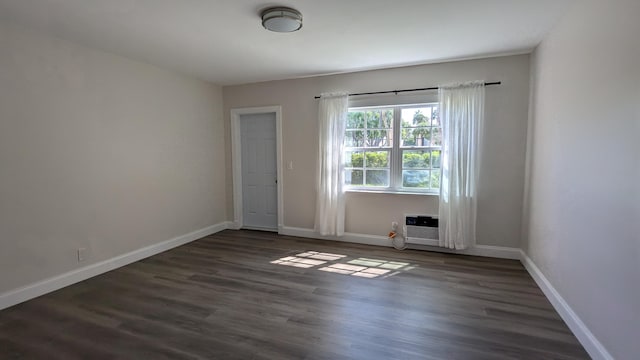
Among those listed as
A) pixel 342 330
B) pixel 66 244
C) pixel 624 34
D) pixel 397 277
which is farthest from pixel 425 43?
pixel 66 244

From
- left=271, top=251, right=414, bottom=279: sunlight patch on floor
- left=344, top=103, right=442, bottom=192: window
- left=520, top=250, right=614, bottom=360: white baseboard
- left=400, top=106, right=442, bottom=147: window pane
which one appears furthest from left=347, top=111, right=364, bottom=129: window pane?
left=520, top=250, right=614, bottom=360: white baseboard

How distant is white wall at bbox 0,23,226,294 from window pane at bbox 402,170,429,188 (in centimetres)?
321

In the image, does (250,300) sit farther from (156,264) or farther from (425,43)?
(425,43)

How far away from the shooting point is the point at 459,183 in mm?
3697

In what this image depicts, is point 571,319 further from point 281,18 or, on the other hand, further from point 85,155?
point 85,155

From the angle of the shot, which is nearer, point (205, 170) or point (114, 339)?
point (114, 339)

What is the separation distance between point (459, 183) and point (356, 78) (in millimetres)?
2016

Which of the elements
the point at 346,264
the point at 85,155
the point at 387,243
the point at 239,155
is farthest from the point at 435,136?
the point at 85,155

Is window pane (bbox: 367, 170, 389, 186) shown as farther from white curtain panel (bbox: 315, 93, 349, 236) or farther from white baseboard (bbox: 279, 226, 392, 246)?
white baseboard (bbox: 279, 226, 392, 246)

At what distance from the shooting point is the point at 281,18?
2.39 metres

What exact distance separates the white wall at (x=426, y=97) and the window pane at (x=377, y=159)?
44 centimetres

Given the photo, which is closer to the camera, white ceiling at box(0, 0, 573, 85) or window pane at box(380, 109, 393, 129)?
white ceiling at box(0, 0, 573, 85)

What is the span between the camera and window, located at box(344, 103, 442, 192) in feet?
13.1

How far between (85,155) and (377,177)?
356 cm
